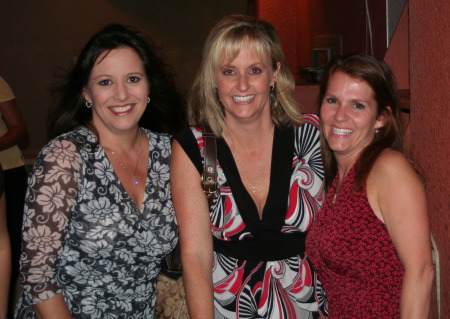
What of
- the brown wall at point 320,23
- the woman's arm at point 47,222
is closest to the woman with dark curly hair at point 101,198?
the woman's arm at point 47,222

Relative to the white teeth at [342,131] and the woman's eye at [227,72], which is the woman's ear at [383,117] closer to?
the white teeth at [342,131]

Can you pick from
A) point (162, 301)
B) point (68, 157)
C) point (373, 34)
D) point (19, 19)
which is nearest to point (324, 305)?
point (162, 301)

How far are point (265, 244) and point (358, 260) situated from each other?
0.44 metres

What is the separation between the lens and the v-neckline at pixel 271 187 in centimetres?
231

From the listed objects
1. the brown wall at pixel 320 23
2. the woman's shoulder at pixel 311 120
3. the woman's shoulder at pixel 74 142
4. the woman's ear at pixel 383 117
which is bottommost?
the woman's shoulder at pixel 74 142

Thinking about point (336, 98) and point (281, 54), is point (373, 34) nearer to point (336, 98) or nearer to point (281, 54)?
point (281, 54)

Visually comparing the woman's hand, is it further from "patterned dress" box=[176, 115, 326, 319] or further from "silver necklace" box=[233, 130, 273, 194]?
"silver necklace" box=[233, 130, 273, 194]

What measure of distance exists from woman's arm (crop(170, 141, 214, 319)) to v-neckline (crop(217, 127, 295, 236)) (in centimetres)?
15

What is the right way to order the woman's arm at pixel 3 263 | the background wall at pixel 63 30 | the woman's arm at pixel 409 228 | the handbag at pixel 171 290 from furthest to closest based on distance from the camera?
the background wall at pixel 63 30 < the handbag at pixel 171 290 < the woman's arm at pixel 3 263 < the woman's arm at pixel 409 228

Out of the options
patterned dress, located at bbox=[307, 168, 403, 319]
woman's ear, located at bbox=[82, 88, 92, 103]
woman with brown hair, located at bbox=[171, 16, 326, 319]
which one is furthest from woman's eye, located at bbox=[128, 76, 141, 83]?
patterned dress, located at bbox=[307, 168, 403, 319]

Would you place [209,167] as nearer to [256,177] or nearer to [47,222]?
[256,177]

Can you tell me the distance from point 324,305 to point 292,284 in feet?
0.61

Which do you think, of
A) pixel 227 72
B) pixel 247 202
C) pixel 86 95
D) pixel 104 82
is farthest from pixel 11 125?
pixel 247 202

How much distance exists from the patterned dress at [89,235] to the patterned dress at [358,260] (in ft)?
2.34
